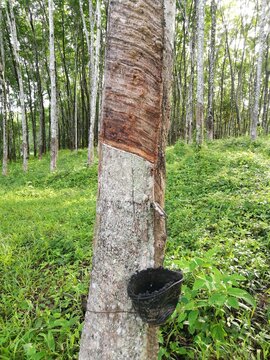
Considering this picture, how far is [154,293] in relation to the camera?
3.92 feet

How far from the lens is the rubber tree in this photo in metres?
1.29

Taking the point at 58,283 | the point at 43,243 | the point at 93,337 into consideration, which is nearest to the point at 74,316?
the point at 58,283

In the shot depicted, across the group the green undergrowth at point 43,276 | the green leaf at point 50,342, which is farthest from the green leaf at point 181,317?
the green leaf at point 50,342

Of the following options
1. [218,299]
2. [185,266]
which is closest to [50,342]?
[185,266]

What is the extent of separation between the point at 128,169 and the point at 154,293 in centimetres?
56

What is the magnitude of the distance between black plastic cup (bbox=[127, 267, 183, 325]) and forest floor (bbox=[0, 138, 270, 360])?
0.87 metres

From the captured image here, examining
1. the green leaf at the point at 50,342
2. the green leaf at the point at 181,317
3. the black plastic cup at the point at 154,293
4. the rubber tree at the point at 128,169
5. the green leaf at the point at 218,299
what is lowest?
the green leaf at the point at 50,342

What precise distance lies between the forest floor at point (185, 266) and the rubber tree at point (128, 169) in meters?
0.91

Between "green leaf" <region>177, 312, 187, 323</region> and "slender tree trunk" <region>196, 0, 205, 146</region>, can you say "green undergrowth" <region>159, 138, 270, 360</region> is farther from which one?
"slender tree trunk" <region>196, 0, 205, 146</region>

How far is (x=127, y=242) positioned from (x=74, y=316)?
171 cm

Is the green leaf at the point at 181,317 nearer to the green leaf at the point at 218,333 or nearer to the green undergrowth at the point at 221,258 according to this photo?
the green undergrowth at the point at 221,258

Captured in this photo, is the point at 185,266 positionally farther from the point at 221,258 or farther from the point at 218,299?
the point at 221,258

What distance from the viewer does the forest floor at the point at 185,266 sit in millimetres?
2203

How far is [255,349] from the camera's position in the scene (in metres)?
2.18
